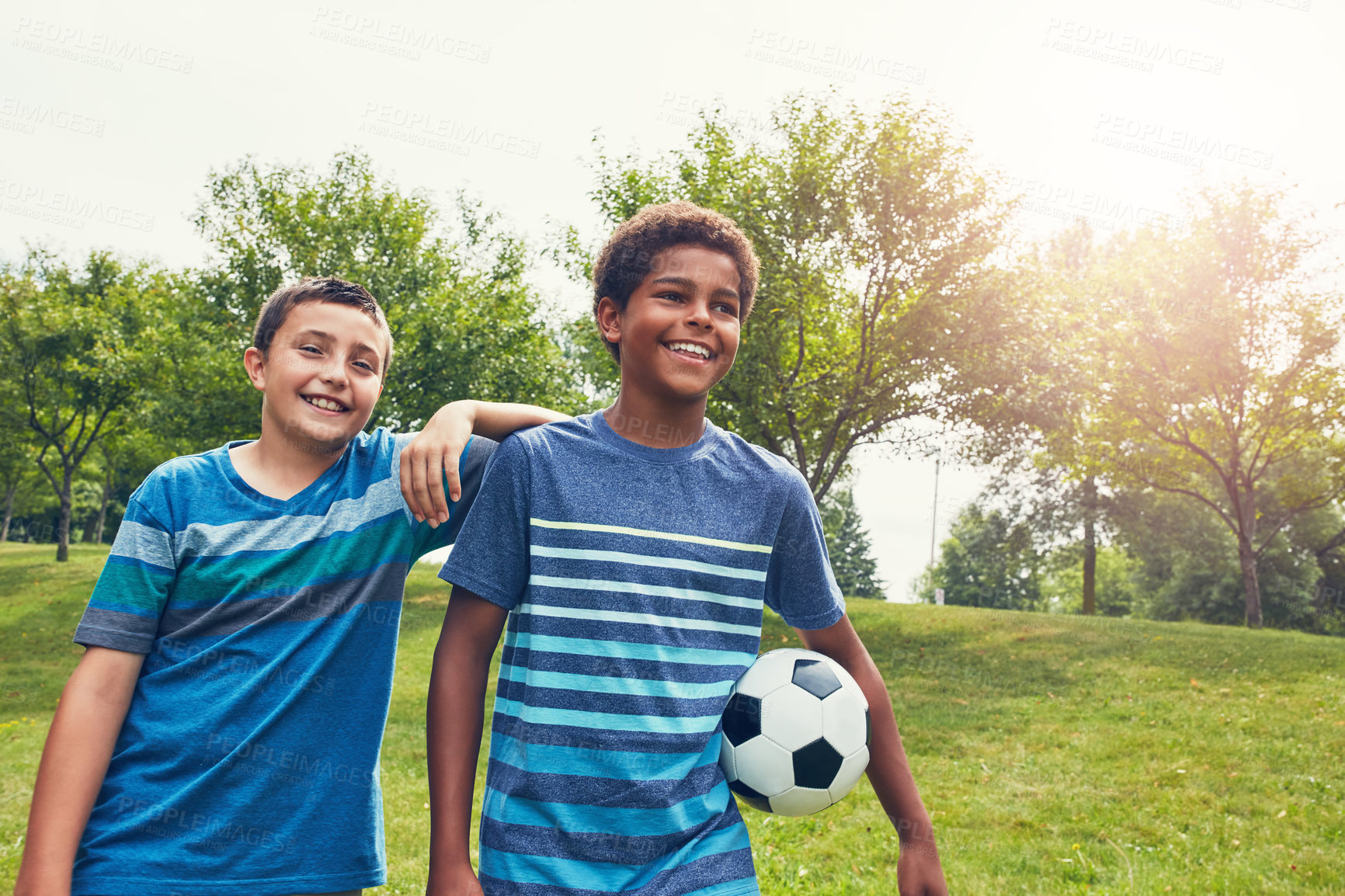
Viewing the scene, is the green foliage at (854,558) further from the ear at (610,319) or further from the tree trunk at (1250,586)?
the ear at (610,319)

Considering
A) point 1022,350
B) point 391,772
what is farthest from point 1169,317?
point 391,772

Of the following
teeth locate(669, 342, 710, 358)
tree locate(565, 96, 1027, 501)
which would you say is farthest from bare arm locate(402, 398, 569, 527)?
tree locate(565, 96, 1027, 501)

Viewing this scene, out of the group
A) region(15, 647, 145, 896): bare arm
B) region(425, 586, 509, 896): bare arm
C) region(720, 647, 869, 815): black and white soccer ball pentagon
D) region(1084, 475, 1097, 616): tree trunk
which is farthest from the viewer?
region(1084, 475, 1097, 616): tree trunk

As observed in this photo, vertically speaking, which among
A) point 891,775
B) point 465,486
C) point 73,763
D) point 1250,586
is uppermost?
point 1250,586

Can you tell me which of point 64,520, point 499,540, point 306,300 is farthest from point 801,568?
point 64,520

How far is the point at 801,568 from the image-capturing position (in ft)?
7.66

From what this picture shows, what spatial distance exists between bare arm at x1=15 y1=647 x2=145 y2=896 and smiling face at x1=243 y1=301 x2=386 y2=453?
73 cm

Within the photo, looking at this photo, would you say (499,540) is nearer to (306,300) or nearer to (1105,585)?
(306,300)

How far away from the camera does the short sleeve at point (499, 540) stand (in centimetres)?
195

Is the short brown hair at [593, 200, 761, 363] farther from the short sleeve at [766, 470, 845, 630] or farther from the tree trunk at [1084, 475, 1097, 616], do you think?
the tree trunk at [1084, 475, 1097, 616]

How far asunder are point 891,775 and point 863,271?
13672 millimetres

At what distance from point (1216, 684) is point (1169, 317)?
37.2 feet

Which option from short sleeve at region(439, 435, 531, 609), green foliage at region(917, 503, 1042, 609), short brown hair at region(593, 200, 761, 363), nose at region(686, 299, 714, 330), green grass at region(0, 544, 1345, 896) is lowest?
green grass at region(0, 544, 1345, 896)

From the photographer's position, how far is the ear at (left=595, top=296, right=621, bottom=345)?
7.97 ft
